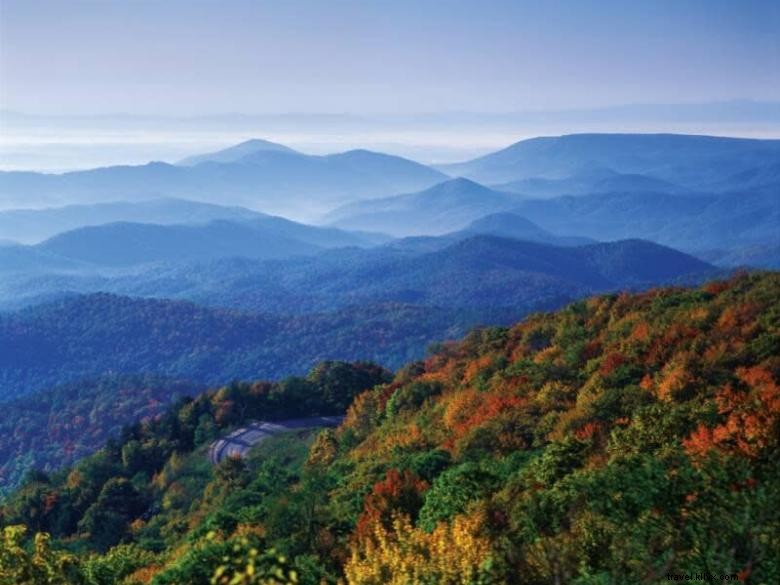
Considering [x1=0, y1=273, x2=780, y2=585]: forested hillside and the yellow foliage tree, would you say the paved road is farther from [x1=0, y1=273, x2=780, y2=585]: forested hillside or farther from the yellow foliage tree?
the yellow foliage tree

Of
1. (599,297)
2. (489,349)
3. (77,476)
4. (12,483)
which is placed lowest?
(12,483)

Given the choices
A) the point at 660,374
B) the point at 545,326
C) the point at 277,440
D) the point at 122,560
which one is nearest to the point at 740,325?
the point at 660,374

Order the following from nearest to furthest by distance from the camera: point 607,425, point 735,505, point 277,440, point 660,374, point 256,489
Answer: point 735,505 < point 607,425 < point 660,374 < point 256,489 < point 277,440

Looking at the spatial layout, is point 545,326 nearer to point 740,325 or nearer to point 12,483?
point 740,325

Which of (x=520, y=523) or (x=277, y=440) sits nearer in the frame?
(x=520, y=523)

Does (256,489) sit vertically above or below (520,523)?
below

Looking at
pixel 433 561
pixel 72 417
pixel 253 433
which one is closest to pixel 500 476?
pixel 433 561

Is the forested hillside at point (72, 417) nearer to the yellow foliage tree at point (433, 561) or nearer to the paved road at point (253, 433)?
the paved road at point (253, 433)

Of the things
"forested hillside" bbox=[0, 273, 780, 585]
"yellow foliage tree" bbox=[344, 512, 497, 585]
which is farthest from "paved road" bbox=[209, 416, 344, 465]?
"yellow foliage tree" bbox=[344, 512, 497, 585]

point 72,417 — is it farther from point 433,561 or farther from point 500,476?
point 433,561
